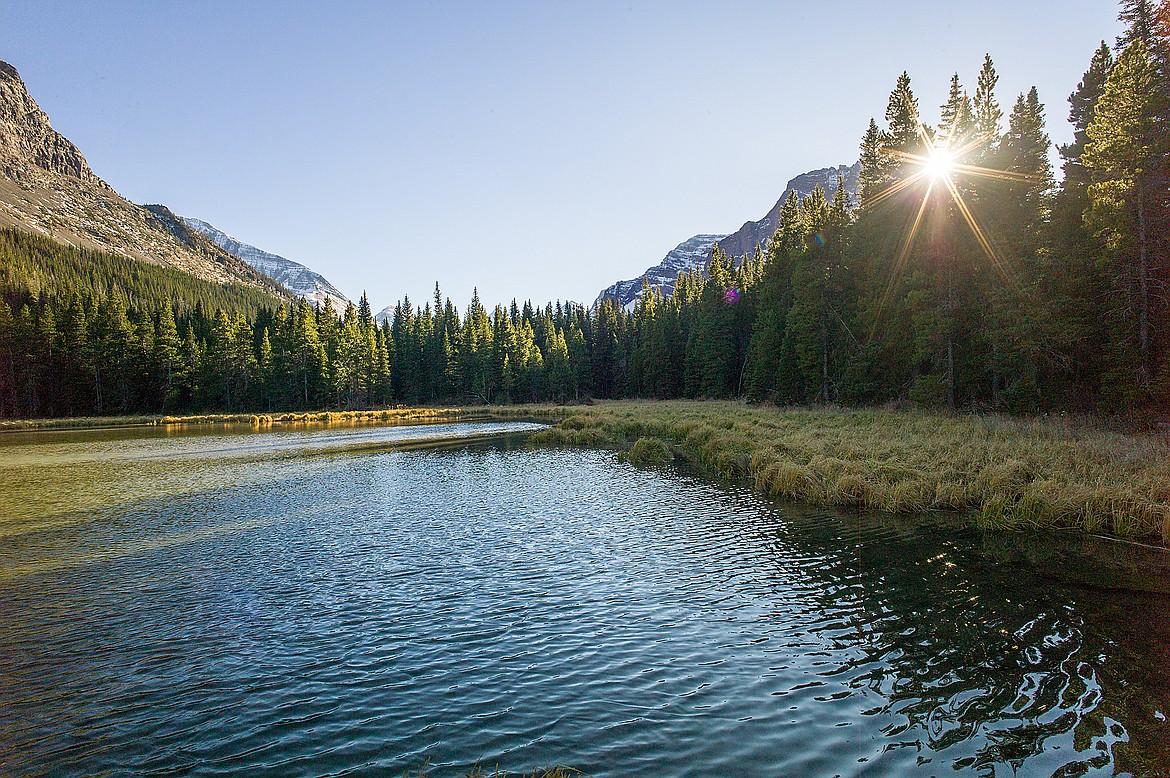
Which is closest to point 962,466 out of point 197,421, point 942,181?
point 942,181

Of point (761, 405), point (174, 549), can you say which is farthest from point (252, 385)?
point (174, 549)

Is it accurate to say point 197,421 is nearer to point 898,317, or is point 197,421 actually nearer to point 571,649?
point 898,317

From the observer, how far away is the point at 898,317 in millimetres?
37969

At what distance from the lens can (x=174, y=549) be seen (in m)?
15.8

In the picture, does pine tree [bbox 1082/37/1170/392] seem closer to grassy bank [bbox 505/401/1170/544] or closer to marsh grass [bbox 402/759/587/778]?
grassy bank [bbox 505/401/1170/544]

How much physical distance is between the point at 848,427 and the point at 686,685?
26.0m

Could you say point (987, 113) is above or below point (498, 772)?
above

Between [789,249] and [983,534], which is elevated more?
[789,249]

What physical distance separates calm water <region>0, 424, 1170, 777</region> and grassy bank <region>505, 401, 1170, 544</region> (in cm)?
199

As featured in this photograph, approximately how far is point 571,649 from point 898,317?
3672 centimetres

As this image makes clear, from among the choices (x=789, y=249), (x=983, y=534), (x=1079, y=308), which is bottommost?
(x=983, y=534)

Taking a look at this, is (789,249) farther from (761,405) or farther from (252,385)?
(252,385)

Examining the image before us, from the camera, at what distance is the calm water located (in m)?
6.54

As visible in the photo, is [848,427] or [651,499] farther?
[848,427]
